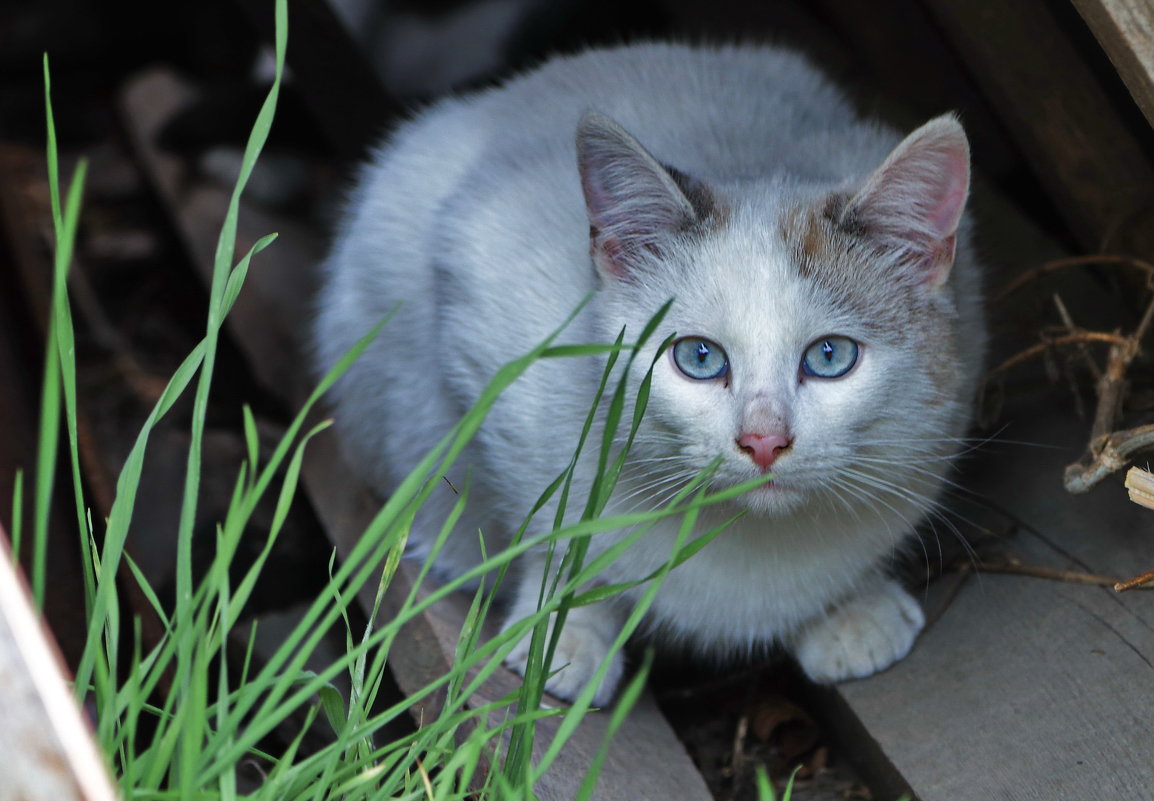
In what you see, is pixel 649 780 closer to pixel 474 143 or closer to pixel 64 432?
pixel 474 143

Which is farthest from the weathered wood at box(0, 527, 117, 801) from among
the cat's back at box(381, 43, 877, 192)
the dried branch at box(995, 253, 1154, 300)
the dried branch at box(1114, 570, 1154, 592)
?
the dried branch at box(995, 253, 1154, 300)

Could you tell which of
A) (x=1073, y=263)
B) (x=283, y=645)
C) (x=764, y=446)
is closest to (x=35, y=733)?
(x=283, y=645)

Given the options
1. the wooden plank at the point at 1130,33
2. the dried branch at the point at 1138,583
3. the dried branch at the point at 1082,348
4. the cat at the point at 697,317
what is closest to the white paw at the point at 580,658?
the cat at the point at 697,317

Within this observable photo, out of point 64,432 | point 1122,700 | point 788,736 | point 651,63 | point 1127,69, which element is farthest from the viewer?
point 64,432

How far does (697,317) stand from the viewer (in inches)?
54.5

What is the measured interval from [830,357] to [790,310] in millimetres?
85

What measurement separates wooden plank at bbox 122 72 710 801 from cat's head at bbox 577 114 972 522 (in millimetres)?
366

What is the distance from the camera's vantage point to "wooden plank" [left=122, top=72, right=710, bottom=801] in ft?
4.92

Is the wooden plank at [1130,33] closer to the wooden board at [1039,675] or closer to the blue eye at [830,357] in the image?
the blue eye at [830,357]

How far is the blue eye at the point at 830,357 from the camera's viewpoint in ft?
4.50

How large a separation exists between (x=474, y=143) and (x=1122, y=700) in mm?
1258

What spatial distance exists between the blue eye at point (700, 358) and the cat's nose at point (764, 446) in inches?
4.2

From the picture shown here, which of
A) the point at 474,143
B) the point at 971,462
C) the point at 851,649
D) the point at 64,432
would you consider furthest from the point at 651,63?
the point at 64,432

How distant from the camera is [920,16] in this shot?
104 inches
